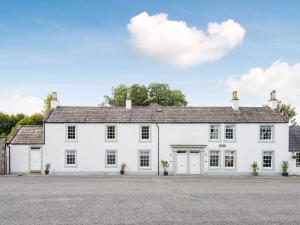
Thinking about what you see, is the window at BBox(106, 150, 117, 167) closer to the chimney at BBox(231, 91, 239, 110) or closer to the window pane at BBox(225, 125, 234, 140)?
the window pane at BBox(225, 125, 234, 140)

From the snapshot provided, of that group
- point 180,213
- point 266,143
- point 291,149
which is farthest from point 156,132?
point 180,213

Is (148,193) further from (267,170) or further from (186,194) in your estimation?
(267,170)

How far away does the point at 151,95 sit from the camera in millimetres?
65062

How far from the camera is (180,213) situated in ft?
42.4

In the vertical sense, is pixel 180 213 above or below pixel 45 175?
below

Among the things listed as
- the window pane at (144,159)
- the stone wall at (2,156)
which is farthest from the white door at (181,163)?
the stone wall at (2,156)

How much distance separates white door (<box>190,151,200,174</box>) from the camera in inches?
1239

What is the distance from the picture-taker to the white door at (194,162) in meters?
31.5

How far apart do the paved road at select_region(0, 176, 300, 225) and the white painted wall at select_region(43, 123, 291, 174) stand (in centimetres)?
1114

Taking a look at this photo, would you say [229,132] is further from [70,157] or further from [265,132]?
[70,157]

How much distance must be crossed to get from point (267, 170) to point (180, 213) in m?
21.8

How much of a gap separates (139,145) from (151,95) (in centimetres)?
3437

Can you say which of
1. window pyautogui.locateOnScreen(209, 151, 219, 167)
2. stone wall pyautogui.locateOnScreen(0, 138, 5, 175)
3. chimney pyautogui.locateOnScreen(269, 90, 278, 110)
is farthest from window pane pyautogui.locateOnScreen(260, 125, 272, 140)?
Result: stone wall pyautogui.locateOnScreen(0, 138, 5, 175)

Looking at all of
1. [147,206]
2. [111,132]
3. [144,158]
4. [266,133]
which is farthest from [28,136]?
[266,133]
